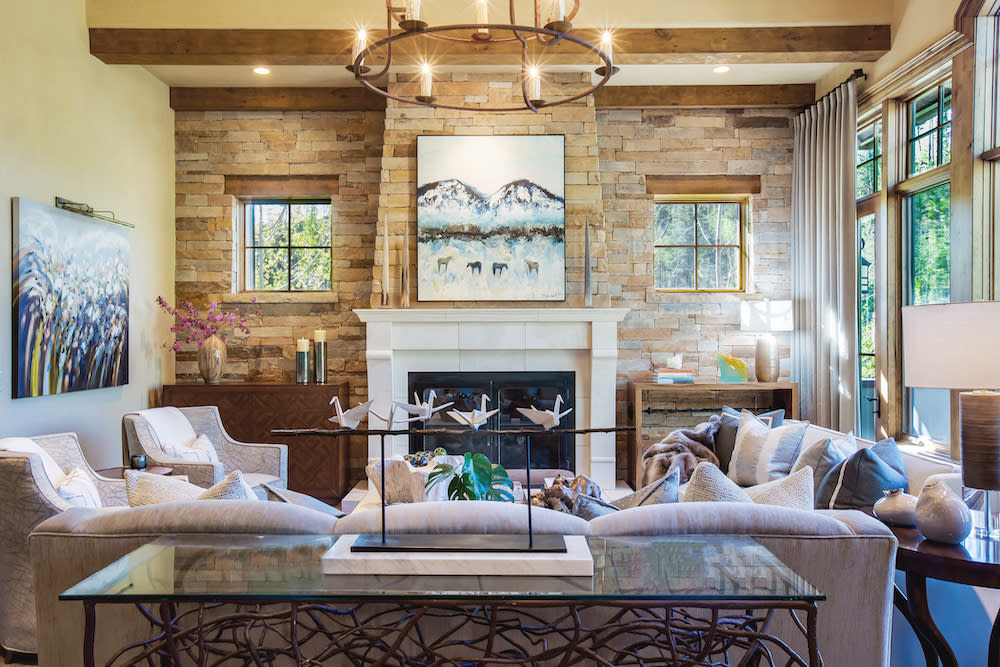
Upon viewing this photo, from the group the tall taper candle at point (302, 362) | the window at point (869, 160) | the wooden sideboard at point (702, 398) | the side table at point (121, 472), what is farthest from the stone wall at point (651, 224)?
the side table at point (121, 472)

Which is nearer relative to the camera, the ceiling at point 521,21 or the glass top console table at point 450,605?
the glass top console table at point 450,605

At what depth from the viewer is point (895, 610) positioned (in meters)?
2.32

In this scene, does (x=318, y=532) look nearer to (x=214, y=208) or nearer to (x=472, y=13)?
(x=472, y=13)

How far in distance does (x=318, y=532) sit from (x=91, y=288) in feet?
11.2

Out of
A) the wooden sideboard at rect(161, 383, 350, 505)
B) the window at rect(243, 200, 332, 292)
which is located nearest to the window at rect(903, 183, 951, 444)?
the wooden sideboard at rect(161, 383, 350, 505)

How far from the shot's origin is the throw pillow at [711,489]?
191 centimetres

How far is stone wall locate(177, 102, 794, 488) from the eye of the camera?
5.60 meters

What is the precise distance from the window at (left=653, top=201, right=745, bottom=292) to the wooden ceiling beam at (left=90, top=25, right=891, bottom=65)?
1425 millimetres

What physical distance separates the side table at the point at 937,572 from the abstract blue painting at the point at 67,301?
13.5 feet

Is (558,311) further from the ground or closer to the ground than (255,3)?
closer to the ground

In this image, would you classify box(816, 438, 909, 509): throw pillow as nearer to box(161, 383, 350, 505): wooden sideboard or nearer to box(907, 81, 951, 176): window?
box(907, 81, 951, 176): window

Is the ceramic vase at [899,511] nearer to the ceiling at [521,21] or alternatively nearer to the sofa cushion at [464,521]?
the sofa cushion at [464,521]

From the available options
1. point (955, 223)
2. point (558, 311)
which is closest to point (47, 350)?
point (558, 311)

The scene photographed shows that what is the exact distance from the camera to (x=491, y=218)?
5223mm
